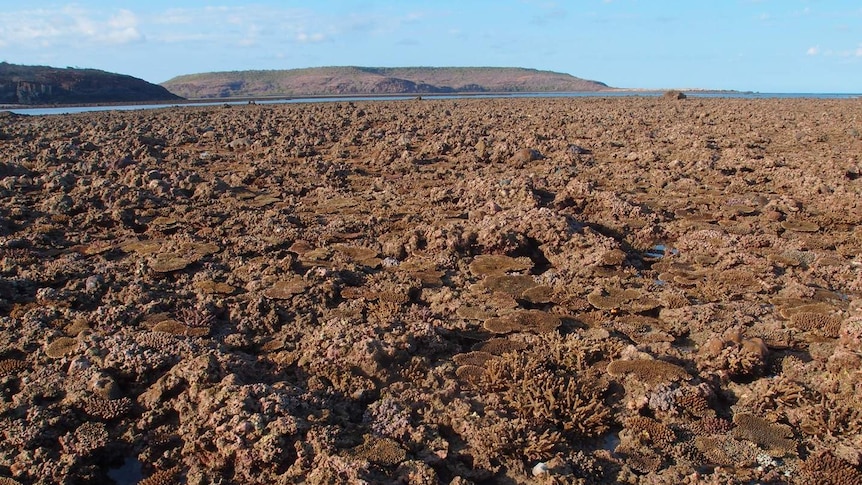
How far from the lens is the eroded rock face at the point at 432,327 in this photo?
5.71 m

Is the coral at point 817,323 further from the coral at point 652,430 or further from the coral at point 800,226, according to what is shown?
the coral at point 800,226

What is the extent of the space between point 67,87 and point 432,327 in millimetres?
88551

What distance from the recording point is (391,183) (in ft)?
56.1

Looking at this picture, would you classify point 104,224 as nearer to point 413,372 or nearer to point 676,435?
point 413,372

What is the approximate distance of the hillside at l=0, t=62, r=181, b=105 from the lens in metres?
70.2

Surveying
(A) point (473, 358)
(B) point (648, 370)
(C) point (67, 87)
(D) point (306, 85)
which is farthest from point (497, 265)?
(D) point (306, 85)

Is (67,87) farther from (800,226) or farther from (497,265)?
(800,226)

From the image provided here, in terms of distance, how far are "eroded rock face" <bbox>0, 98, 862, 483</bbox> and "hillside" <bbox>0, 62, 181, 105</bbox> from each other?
67.3 m

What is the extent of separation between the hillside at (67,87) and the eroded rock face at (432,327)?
67328mm

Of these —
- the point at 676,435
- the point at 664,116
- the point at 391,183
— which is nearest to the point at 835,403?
the point at 676,435

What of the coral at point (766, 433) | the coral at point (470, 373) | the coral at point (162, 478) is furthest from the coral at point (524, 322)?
the coral at point (162, 478)

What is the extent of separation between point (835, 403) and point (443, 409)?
432 centimetres

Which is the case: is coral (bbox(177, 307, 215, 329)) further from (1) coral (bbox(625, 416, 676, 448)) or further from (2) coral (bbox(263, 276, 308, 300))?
(1) coral (bbox(625, 416, 676, 448))

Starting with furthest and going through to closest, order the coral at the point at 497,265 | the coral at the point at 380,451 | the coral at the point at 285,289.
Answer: the coral at the point at 497,265 → the coral at the point at 285,289 → the coral at the point at 380,451
